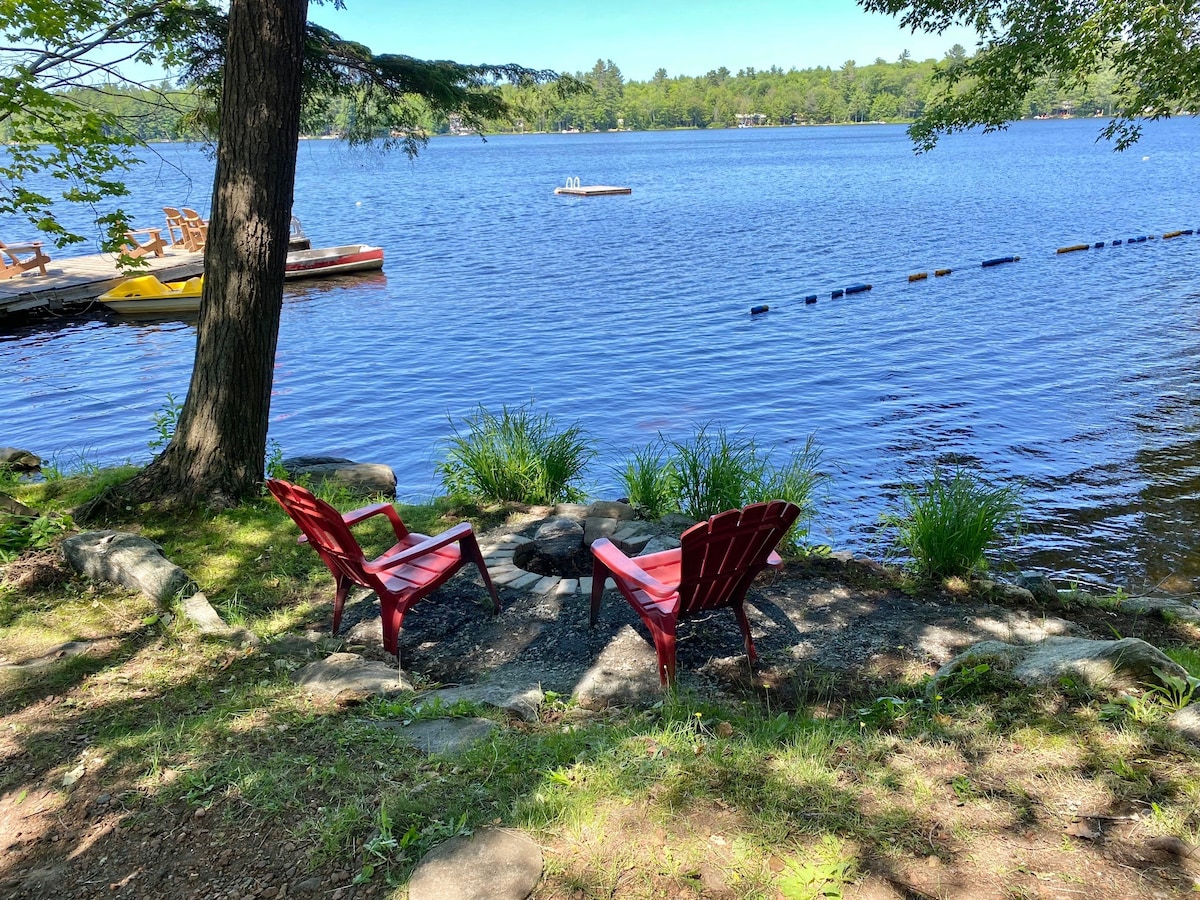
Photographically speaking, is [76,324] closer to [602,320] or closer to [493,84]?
[602,320]

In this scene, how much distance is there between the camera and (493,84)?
8086mm

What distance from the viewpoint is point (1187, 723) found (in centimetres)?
286

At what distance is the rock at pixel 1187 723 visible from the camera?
2813 millimetres

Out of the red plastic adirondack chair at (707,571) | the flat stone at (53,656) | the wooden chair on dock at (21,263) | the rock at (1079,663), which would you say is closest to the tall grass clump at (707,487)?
the red plastic adirondack chair at (707,571)

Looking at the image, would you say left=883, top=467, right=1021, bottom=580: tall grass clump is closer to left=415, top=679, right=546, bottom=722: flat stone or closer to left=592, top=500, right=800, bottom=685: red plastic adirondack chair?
left=592, top=500, right=800, bottom=685: red plastic adirondack chair

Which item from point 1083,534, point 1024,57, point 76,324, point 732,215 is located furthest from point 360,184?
point 1083,534

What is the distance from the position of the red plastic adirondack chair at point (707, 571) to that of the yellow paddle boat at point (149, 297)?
60.2 feet

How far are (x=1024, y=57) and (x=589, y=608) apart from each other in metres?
9.84

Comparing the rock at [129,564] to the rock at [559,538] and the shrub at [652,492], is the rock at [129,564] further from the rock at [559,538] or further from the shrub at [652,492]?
the shrub at [652,492]

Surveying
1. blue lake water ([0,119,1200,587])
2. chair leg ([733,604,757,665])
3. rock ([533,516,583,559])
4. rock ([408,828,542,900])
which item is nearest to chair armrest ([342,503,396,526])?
rock ([533,516,583,559])

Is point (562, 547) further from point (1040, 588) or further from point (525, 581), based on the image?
point (1040, 588)

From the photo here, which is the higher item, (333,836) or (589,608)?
(333,836)

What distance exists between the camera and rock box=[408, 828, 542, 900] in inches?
90.0

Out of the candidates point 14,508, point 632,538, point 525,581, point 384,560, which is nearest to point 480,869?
point 384,560
